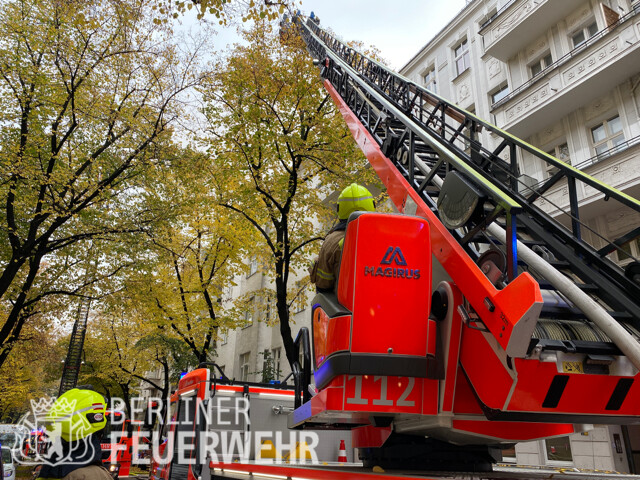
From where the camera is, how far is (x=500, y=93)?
55.3ft

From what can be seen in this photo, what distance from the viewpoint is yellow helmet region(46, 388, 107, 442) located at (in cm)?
309

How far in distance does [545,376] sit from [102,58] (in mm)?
12693

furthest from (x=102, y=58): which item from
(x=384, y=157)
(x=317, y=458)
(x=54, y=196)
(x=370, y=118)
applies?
(x=317, y=458)

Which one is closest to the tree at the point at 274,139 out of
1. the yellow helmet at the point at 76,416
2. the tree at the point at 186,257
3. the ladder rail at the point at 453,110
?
the tree at the point at 186,257

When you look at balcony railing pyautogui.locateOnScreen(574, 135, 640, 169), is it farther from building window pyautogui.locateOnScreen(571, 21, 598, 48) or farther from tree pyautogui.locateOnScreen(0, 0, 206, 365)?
tree pyautogui.locateOnScreen(0, 0, 206, 365)

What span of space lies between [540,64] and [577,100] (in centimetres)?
275

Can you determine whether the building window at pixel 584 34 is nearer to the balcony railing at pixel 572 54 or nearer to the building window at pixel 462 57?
the balcony railing at pixel 572 54

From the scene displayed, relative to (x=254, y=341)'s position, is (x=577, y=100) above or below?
above

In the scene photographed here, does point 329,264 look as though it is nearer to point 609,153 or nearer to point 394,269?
point 394,269

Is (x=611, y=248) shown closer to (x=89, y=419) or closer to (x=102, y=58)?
(x=89, y=419)

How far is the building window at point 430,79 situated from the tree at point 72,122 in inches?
453

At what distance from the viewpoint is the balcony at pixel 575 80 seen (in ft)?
37.8

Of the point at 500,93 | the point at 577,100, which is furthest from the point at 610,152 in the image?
the point at 500,93

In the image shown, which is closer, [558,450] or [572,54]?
[558,450]
